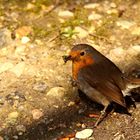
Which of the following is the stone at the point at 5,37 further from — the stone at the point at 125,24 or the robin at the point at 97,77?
the stone at the point at 125,24

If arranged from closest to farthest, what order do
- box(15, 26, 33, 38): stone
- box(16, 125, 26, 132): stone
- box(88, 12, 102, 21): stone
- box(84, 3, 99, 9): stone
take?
box(16, 125, 26, 132): stone < box(15, 26, 33, 38): stone < box(88, 12, 102, 21): stone < box(84, 3, 99, 9): stone

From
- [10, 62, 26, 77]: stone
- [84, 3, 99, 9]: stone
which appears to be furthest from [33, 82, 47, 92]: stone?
[84, 3, 99, 9]: stone

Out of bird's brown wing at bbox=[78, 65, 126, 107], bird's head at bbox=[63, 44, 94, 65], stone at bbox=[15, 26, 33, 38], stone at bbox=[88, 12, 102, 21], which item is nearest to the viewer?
bird's brown wing at bbox=[78, 65, 126, 107]

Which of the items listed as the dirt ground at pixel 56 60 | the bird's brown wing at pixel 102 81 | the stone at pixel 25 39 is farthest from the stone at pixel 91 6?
the bird's brown wing at pixel 102 81

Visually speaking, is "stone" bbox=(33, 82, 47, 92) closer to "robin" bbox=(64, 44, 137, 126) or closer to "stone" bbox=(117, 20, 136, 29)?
"robin" bbox=(64, 44, 137, 126)

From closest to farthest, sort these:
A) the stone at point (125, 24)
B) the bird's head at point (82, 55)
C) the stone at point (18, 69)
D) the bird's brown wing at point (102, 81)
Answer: the bird's brown wing at point (102, 81) → the bird's head at point (82, 55) → the stone at point (18, 69) → the stone at point (125, 24)

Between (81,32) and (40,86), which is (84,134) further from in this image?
(81,32)
